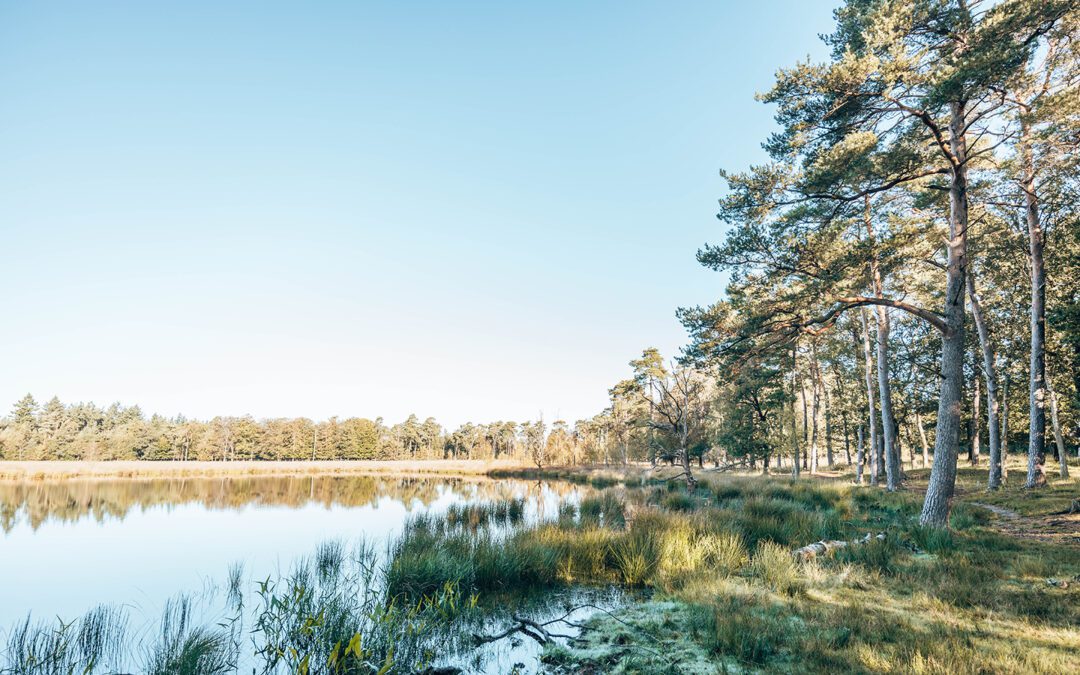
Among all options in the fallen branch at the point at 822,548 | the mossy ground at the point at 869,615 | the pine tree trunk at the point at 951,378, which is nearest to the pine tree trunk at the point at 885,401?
the pine tree trunk at the point at 951,378

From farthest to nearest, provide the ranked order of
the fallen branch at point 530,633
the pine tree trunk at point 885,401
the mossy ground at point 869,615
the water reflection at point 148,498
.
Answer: the water reflection at point 148,498 → the pine tree trunk at point 885,401 → the fallen branch at point 530,633 → the mossy ground at point 869,615

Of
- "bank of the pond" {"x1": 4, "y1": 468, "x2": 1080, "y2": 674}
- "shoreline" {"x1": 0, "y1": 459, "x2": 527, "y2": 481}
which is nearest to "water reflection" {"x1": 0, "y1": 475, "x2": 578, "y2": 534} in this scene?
"shoreline" {"x1": 0, "y1": 459, "x2": 527, "y2": 481}

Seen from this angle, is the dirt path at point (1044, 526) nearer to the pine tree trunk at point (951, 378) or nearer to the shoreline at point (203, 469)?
the pine tree trunk at point (951, 378)

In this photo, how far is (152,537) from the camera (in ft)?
41.5

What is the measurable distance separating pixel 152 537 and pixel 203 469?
34.8 metres

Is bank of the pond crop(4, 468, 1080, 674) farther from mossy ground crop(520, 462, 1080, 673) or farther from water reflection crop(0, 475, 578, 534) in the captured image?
water reflection crop(0, 475, 578, 534)

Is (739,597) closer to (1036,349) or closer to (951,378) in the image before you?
(951,378)

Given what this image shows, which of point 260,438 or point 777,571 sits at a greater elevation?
point 777,571

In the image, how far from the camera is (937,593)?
525 centimetres

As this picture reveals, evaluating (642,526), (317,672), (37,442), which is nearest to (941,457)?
(642,526)

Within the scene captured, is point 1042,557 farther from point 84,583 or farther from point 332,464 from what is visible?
point 332,464

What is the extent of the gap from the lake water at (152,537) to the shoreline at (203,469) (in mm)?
13894

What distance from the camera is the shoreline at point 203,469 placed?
34812mm

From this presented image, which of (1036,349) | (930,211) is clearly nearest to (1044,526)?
(1036,349)
